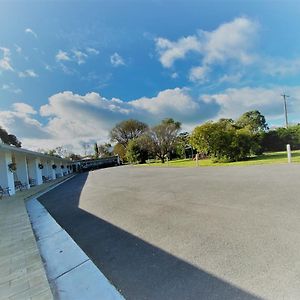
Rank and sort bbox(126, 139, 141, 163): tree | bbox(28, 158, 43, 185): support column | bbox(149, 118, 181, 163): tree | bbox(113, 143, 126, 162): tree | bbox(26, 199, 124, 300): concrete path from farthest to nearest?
bbox(113, 143, 126, 162): tree → bbox(126, 139, 141, 163): tree → bbox(149, 118, 181, 163): tree → bbox(28, 158, 43, 185): support column → bbox(26, 199, 124, 300): concrete path

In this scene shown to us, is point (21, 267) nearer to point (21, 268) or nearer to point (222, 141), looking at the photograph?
point (21, 268)

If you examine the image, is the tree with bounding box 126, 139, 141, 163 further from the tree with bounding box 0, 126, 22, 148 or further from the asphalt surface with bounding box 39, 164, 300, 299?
the asphalt surface with bounding box 39, 164, 300, 299

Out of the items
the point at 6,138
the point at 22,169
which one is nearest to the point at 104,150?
the point at 6,138

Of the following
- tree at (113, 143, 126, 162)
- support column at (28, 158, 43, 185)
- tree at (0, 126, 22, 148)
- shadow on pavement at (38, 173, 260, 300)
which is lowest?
shadow on pavement at (38, 173, 260, 300)

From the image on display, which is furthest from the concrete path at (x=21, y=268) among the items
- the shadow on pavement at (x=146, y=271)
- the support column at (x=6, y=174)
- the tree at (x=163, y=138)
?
the tree at (x=163, y=138)

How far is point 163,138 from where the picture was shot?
51.6 meters

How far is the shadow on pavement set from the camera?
2.35 m

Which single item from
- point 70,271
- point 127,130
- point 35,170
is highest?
point 127,130

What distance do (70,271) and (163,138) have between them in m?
48.6

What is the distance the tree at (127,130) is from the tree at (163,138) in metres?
15.3

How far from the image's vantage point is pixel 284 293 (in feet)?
6.95

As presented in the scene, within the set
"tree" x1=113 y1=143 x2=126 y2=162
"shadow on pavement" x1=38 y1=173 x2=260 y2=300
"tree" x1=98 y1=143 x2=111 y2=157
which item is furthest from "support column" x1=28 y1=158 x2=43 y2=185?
"tree" x1=98 y1=143 x2=111 y2=157

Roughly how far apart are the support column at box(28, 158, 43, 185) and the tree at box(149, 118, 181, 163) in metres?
31.7

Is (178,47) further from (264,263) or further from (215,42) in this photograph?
(264,263)
